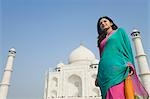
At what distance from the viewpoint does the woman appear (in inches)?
93.7

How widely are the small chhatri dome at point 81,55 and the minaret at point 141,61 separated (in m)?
7.77

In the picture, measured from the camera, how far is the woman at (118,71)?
7.81 ft

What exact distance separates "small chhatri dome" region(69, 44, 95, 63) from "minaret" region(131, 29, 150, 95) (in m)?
7.77

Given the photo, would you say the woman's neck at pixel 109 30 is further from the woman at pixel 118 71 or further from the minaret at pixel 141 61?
the minaret at pixel 141 61

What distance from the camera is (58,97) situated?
68.0 ft

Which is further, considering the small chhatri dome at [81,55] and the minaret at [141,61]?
the small chhatri dome at [81,55]

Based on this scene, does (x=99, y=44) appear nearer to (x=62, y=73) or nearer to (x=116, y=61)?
(x=116, y=61)

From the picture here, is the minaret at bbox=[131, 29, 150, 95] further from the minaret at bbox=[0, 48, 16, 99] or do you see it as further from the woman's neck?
the woman's neck

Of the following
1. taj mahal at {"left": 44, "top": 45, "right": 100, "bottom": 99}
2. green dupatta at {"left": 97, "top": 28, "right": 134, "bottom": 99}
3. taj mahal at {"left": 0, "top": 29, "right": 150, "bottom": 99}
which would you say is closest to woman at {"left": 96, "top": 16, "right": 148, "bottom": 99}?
green dupatta at {"left": 97, "top": 28, "right": 134, "bottom": 99}

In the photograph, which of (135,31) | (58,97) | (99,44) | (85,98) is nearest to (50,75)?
(58,97)

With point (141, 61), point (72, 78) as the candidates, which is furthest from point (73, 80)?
point (141, 61)

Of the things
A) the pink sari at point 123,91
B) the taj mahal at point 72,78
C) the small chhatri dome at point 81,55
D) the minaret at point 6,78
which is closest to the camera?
the pink sari at point 123,91

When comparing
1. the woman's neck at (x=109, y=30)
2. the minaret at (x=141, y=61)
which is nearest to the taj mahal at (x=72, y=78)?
the minaret at (x=141, y=61)

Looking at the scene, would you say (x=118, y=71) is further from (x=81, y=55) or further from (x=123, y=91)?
(x=81, y=55)
